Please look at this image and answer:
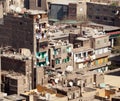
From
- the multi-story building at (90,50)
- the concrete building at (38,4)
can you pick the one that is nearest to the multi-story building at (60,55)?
the multi-story building at (90,50)

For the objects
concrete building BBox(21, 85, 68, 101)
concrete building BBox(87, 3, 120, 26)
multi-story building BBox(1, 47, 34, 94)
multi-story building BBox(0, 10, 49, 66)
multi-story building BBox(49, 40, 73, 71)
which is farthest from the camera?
concrete building BBox(87, 3, 120, 26)

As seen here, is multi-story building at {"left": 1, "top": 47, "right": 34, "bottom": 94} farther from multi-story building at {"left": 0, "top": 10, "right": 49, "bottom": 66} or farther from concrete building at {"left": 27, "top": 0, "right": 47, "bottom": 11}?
concrete building at {"left": 27, "top": 0, "right": 47, "bottom": 11}

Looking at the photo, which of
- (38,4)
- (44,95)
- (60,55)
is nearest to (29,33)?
(60,55)

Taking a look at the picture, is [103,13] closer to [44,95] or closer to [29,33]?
[29,33]

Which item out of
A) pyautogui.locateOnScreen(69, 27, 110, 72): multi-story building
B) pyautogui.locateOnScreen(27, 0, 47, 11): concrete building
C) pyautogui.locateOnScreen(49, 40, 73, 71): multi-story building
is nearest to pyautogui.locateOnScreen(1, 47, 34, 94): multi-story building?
pyautogui.locateOnScreen(49, 40, 73, 71): multi-story building

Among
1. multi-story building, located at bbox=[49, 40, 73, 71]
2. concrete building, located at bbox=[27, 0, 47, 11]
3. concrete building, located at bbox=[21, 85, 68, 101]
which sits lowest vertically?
concrete building, located at bbox=[21, 85, 68, 101]

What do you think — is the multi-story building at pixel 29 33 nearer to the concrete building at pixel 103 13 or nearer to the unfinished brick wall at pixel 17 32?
the unfinished brick wall at pixel 17 32

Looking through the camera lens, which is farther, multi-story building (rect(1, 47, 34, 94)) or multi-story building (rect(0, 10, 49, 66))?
multi-story building (rect(0, 10, 49, 66))

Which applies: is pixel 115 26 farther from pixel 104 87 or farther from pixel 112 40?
pixel 104 87

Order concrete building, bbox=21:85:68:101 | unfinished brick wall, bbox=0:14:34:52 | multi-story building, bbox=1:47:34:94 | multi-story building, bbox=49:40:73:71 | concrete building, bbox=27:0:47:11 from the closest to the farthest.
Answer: concrete building, bbox=21:85:68:101, multi-story building, bbox=1:47:34:94, unfinished brick wall, bbox=0:14:34:52, multi-story building, bbox=49:40:73:71, concrete building, bbox=27:0:47:11
